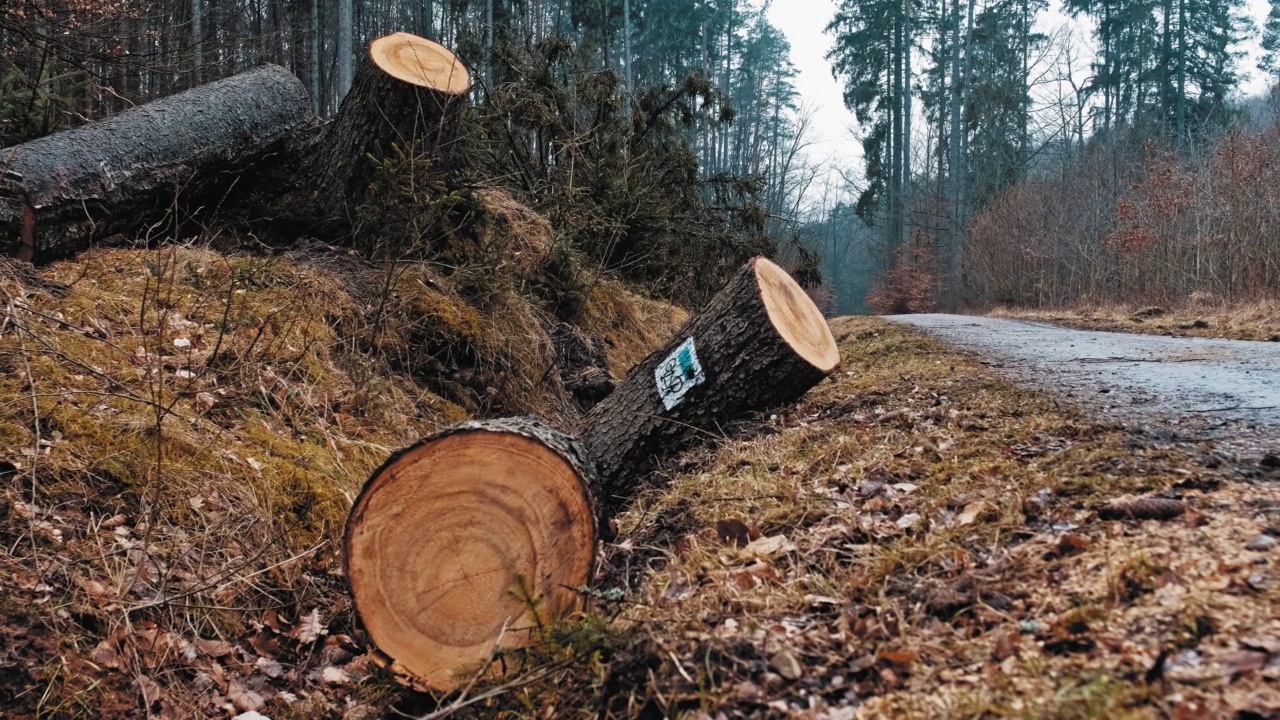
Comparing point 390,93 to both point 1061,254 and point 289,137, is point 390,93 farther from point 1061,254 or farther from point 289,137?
point 1061,254

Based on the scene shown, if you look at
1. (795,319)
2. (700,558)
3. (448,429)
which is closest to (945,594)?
(700,558)

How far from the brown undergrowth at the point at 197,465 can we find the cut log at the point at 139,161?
9.6 inches

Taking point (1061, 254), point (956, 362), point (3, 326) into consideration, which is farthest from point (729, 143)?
point (3, 326)

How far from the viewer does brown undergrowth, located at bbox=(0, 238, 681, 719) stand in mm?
2338

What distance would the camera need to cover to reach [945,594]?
1816 millimetres

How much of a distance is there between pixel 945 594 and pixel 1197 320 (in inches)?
351

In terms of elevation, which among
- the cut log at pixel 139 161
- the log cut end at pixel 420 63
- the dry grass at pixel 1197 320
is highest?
the log cut end at pixel 420 63

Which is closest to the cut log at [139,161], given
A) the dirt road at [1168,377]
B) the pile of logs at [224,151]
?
the pile of logs at [224,151]

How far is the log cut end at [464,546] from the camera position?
226 centimetres

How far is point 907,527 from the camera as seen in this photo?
2.31 m

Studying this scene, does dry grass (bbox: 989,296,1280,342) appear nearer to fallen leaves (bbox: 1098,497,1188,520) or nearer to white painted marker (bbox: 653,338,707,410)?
white painted marker (bbox: 653,338,707,410)

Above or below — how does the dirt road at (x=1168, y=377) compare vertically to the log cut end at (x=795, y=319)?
below

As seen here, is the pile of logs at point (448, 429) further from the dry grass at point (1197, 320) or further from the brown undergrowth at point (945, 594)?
the dry grass at point (1197, 320)

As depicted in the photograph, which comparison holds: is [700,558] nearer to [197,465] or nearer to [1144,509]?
[1144,509]
